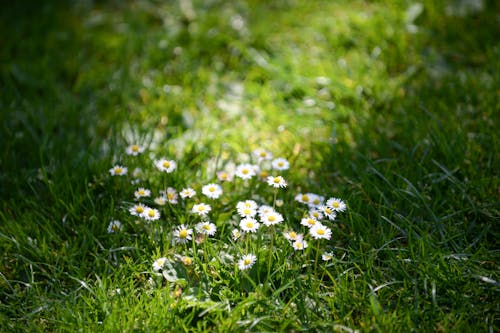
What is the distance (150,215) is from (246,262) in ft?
1.37

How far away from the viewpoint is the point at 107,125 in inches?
97.3

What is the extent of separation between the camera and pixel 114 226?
1.80 meters

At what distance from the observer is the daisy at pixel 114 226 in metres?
1.80

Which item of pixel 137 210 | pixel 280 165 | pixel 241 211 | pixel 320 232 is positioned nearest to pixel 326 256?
pixel 320 232

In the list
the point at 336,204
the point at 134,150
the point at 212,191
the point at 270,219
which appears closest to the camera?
the point at 270,219

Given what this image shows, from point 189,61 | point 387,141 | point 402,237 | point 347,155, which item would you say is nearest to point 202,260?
point 402,237

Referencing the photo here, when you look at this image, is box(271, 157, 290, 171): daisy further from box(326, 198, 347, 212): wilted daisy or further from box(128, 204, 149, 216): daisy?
box(128, 204, 149, 216): daisy

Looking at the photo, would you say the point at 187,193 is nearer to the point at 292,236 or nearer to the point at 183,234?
the point at 183,234

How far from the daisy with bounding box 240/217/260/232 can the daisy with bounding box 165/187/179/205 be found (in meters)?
0.33

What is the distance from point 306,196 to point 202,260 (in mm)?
461

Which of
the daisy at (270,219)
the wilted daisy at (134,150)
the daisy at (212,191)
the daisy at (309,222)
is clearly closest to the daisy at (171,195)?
the daisy at (212,191)

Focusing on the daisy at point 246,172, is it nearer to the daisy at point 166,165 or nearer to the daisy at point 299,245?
the daisy at point 166,165

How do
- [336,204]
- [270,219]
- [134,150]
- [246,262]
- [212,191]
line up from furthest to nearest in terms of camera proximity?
[134,150]
[212,191]
[336,204]
[270,219]
[246,262]

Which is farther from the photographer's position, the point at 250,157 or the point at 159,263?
the point at 250,157
